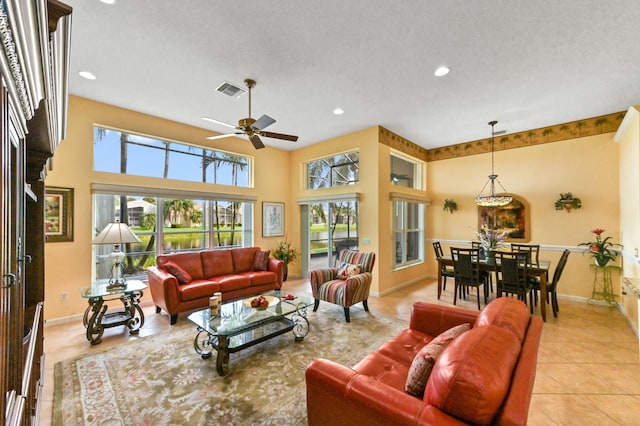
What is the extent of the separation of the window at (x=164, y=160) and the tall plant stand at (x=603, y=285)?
21.9ft

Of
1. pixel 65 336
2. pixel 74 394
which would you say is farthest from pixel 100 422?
pixel 65 336

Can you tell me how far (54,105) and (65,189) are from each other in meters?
3.16

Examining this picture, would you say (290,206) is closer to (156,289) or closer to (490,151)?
(156,289)

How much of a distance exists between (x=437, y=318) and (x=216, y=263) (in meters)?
3.63

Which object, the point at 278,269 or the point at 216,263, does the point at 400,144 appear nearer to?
the point at 278,269

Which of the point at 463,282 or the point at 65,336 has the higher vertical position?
the point at 463,282

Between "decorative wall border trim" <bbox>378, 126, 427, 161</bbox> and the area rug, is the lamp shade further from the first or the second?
"decorative wall border trim" <bbox>378, 126, 427, 161</bbox>

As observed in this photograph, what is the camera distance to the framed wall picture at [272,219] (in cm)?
617

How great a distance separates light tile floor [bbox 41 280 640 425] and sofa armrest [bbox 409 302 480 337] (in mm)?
784

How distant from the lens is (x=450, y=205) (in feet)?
20.7

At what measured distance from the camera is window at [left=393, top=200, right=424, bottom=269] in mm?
5835

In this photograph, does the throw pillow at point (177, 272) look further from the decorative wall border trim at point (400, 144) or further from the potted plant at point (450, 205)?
the potted plant at point (450, 205)

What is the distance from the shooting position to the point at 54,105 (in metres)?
1.46

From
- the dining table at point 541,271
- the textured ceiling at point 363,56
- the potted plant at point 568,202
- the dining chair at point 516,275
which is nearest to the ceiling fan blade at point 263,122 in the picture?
the textured ceiling at point 363,56
